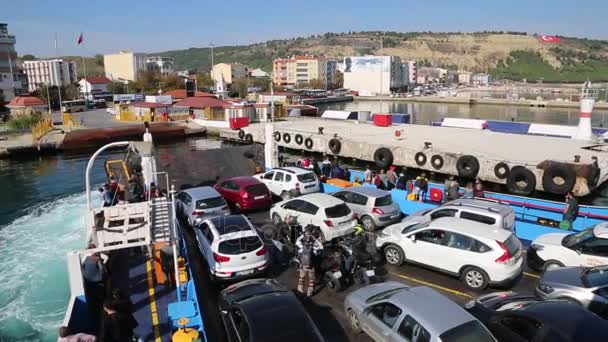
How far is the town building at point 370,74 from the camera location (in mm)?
161762

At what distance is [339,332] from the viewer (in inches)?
363

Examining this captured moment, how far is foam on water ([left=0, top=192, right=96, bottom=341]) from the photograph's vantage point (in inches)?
460

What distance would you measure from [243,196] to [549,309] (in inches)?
477

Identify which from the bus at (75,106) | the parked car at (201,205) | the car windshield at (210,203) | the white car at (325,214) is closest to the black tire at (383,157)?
the white car at (325,214)

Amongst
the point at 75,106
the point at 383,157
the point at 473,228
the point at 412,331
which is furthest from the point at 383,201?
the point at 75,106

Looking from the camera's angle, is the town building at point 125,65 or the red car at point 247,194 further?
the town building at point 125,65

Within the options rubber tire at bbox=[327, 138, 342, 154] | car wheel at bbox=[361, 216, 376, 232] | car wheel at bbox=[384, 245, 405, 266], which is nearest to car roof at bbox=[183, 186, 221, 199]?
car wheel at bbox=[361, 216, 376, 232]

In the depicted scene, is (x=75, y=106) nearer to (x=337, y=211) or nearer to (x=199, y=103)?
(x=199, y=103)

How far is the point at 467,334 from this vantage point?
22.2ft

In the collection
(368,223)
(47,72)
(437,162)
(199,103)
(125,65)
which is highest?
(125,65)

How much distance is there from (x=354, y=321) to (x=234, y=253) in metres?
3.65

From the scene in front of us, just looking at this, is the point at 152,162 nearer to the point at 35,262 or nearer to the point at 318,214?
the point at 35,262

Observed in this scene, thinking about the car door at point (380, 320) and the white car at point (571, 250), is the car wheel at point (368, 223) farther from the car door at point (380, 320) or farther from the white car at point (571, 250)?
the car door at point (380, 320)

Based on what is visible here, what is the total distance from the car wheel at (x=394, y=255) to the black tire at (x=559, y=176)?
14366 mm
